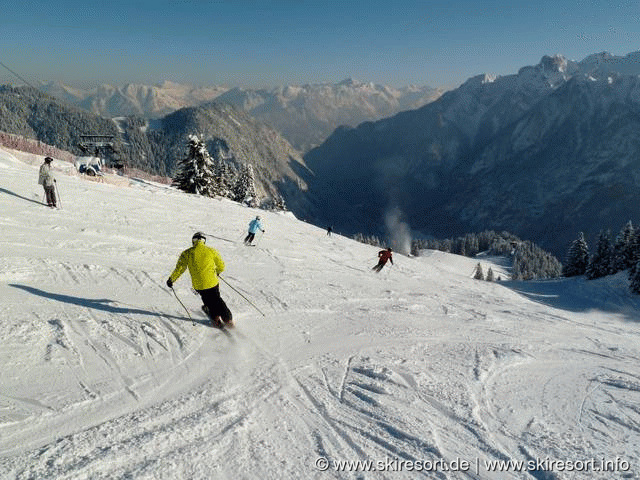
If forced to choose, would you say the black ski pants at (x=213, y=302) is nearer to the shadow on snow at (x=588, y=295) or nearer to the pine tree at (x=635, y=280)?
the shadow on snow at (x=588, y=295)

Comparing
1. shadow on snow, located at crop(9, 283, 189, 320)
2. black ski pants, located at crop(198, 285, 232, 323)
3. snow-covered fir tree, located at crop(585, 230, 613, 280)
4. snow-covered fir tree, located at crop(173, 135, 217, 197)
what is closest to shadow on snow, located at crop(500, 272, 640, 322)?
snow-covered fir tree, located at crop(585, 230, 613, 280)

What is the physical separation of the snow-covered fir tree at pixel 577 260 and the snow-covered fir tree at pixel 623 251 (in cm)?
939

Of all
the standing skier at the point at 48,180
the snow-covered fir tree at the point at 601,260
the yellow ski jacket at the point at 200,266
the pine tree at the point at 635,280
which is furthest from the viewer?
the snow-covered fir tree at the point at 601,260

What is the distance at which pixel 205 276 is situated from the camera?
8.79 m

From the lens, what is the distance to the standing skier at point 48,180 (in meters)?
16.9

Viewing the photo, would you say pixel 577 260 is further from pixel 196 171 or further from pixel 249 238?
pixel 249 238

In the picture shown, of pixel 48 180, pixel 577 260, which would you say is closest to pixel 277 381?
pixel 48 180

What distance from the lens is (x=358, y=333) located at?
961 centimetres

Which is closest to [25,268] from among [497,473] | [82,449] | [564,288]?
[82,449]

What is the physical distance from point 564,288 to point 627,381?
56138 millimetres

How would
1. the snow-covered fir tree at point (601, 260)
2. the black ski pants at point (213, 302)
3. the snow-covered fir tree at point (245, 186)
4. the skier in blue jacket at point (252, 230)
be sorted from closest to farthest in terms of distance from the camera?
the black ski pants at point (213, 302)
the skier in blue jacket at point (252, 230)
the snow-covered fir tree at point (601, 260)
the snow-covered fir tree at point (245, 186)

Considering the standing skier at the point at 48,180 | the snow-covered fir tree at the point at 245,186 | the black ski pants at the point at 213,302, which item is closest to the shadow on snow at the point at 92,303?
the black ski pants at the point at 213,302

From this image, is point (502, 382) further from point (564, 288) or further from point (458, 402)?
point (564, 288)

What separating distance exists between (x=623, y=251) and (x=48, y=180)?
66.6m
